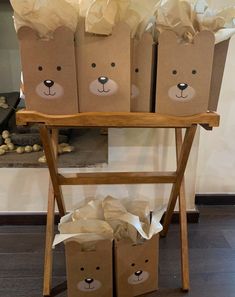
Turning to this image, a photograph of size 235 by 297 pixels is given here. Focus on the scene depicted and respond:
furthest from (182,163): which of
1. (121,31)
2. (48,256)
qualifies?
(48,256)

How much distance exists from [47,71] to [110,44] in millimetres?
191

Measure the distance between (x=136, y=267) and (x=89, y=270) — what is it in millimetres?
167

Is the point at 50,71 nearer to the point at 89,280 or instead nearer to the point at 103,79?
the point at 103,79

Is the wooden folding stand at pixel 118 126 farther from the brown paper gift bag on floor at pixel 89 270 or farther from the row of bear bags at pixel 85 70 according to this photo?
the brown paper gift bag on floor at pixel 89 270

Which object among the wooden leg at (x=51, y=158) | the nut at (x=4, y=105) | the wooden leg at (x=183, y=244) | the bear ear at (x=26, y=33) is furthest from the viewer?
the nut at (x=4, y=105)

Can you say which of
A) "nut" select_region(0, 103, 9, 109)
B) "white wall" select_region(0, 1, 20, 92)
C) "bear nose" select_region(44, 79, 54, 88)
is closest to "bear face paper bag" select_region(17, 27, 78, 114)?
"bear nose" select_region(44, 79, 54, 88)

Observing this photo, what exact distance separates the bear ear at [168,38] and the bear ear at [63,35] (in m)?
0.24

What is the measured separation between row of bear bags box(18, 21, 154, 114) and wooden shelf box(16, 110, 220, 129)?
0.02 metres

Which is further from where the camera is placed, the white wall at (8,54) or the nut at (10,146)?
the white wall at (8,54)

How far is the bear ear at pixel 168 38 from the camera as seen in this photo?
788mm

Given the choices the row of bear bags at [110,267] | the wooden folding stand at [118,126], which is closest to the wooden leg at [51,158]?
the wooden folding stand at [118,126]

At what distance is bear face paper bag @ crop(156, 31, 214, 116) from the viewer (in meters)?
0.80

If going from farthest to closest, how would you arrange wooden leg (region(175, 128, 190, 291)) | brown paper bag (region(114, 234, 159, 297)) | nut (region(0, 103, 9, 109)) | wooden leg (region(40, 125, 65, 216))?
1. nut (region(0, 103, 9, 109))
2. wooden leg (region(175, 128, 190, 291))
3. brown paper bag (region(114, 234, 159, 297))
4. wooden leg (region(40, 125, 65, 216))

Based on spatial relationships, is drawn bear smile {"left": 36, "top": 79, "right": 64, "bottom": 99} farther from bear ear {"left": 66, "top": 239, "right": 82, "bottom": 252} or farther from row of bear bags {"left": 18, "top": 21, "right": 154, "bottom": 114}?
bear ear {"left": 66, "top": 239, "right": 82, "bottom": 252}
